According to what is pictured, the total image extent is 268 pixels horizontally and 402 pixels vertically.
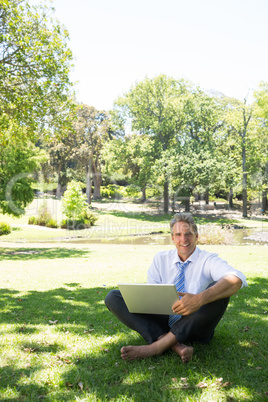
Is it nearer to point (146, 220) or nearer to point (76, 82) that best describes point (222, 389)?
point (76, 82)

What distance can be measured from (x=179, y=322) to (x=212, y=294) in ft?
1.45

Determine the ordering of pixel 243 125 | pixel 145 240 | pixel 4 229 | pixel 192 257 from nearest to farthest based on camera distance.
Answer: pixel 192 257 → pixel 145 240 → pixel 4 229 → pixel 243 125

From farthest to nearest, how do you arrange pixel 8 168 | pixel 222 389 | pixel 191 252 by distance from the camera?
pixel 8 168 → pixel 191 252 → pixel 222 389

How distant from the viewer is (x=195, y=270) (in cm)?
344

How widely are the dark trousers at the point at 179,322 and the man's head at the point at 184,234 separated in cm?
59

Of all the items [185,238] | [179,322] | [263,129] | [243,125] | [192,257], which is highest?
[243,125]

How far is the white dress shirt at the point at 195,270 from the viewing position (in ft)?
10.6

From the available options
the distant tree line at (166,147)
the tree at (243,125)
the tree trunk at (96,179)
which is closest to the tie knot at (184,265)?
the distant tree line at (166,147)

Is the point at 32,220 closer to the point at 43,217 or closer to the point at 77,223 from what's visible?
the point at 43,217

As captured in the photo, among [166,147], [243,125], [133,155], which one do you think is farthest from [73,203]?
[243,125]

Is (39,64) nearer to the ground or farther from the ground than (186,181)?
farther from the ground

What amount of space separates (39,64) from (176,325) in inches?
440

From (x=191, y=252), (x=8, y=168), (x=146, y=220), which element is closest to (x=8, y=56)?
(x=8, y=168)

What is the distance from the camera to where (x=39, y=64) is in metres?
12.0
